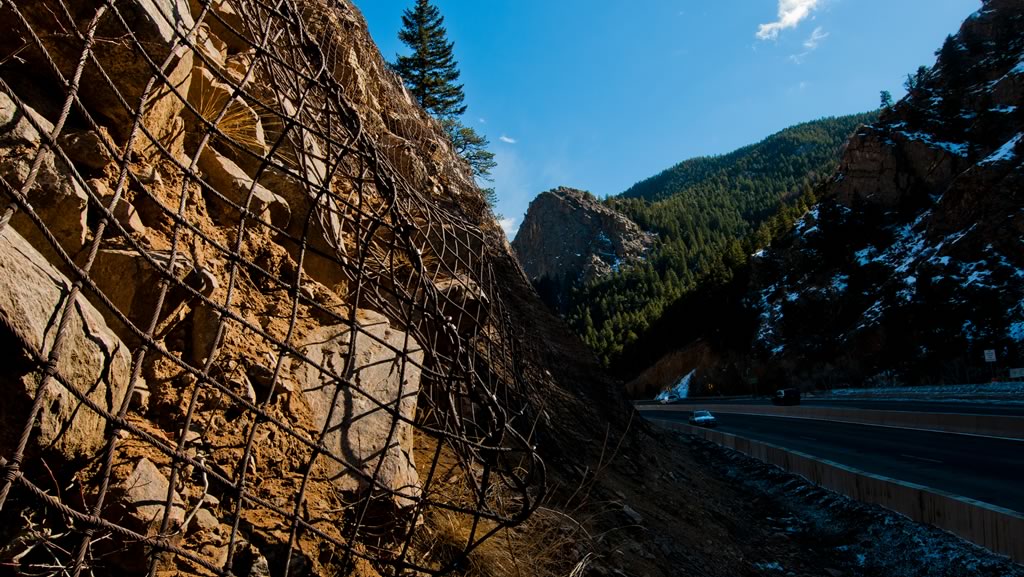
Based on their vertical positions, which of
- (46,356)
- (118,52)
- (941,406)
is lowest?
(941,406)

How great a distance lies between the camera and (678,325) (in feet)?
231

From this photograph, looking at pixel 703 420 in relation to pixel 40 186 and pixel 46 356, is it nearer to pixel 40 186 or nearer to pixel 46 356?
pixel 40 186

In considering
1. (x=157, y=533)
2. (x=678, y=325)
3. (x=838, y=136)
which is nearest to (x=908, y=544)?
(x=157, y=533)

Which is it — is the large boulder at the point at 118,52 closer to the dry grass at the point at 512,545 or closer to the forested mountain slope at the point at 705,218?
the dry grass at the point at 512,545

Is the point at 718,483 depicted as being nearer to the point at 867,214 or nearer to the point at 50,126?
the point at 50,126

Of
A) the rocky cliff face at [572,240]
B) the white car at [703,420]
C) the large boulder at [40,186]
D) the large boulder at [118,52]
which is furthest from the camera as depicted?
the rocky cliff face at [572,240]

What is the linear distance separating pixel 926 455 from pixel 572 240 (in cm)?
14471

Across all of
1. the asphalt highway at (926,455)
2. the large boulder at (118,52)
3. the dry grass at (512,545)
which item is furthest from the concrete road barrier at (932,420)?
the large boulder at (118,52)

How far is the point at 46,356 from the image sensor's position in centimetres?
181

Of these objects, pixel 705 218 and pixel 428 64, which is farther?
pixel 705 218

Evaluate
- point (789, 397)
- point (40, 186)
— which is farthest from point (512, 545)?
point (789, 397)

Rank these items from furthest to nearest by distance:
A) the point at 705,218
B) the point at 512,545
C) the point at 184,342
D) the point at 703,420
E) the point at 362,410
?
the point at 705,218
the point at 703,420
the point at 512,545
the point at 362,410
the point at 184,342

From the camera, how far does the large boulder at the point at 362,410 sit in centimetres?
291

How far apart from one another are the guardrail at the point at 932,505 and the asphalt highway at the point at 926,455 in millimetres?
1446
